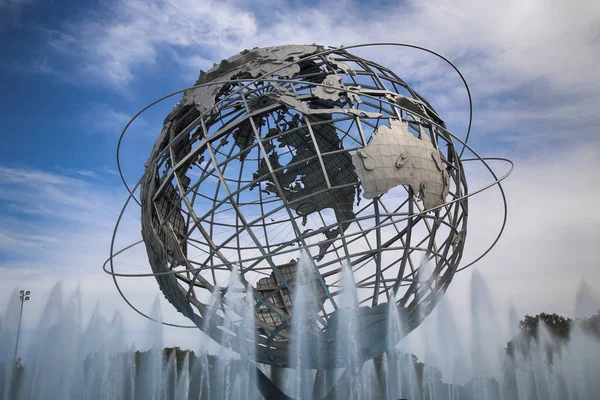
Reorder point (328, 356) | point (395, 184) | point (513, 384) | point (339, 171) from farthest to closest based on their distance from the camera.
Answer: point (513, 384) → point (339, 171) → point (328, 356) → point (395, 184)

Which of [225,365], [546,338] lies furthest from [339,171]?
[546,338]

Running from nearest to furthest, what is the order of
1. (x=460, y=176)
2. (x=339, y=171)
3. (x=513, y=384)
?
1. (x=460, y=176)
2. (x=339, y=171)
3. (x=513, y=384)

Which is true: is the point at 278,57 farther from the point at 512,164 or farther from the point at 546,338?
the point at 546,338

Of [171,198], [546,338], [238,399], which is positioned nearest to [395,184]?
[171,198]

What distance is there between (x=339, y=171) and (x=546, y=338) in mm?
19852

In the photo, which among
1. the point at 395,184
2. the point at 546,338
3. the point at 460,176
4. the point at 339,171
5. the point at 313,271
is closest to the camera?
the point at 395,184

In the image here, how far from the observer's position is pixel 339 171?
13.4m

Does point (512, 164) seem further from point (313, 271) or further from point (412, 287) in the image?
point (313, 271)

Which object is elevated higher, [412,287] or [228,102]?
[228,102]

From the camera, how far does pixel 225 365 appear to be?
13531 mm

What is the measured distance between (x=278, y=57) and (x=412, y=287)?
5.79m

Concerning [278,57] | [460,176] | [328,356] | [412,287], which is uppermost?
[278,57]

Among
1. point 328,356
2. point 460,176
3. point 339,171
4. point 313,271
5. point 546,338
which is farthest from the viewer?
point 546,338

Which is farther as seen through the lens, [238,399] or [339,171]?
[339,171]
